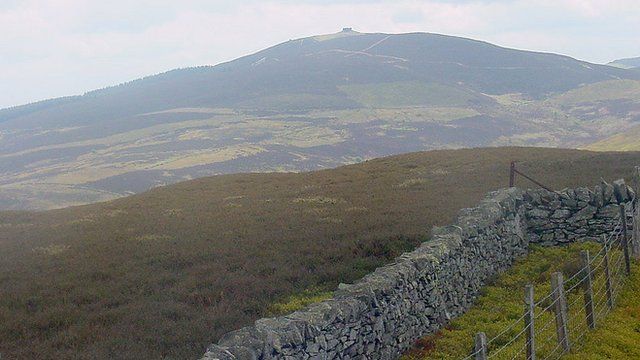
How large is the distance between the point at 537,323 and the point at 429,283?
2.75m

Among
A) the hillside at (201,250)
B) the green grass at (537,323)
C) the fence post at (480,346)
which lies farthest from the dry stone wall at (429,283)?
the fence post at (480,346)

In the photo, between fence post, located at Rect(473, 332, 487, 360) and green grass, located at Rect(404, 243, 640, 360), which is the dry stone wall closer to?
green grass, located at Rect(404, 243, 640, 360)

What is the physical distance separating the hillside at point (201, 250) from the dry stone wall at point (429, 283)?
2660mm

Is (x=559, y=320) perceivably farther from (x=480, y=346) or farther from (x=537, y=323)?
(x=480, y=346)

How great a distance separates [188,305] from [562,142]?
193 metres

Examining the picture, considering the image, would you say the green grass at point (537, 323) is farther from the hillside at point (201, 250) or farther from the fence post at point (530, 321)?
the hillside at point (201, 250)

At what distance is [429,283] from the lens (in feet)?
46.8

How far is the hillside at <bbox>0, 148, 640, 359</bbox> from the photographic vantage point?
44.3 feet

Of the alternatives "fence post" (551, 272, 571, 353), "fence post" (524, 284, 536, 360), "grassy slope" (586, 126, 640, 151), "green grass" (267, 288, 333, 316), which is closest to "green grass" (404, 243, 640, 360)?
"fence post" (551, 272, 571, 353)

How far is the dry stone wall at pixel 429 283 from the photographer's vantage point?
9672mm

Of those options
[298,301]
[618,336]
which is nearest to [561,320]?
[618,336]

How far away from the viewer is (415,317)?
13508mm

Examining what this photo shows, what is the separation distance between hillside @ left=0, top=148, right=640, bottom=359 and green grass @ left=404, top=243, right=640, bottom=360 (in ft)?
11.9

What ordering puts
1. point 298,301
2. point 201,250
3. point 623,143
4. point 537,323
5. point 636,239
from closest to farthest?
point 537,323
point 298,301
point 636,239
point 201,250
point 623,143
